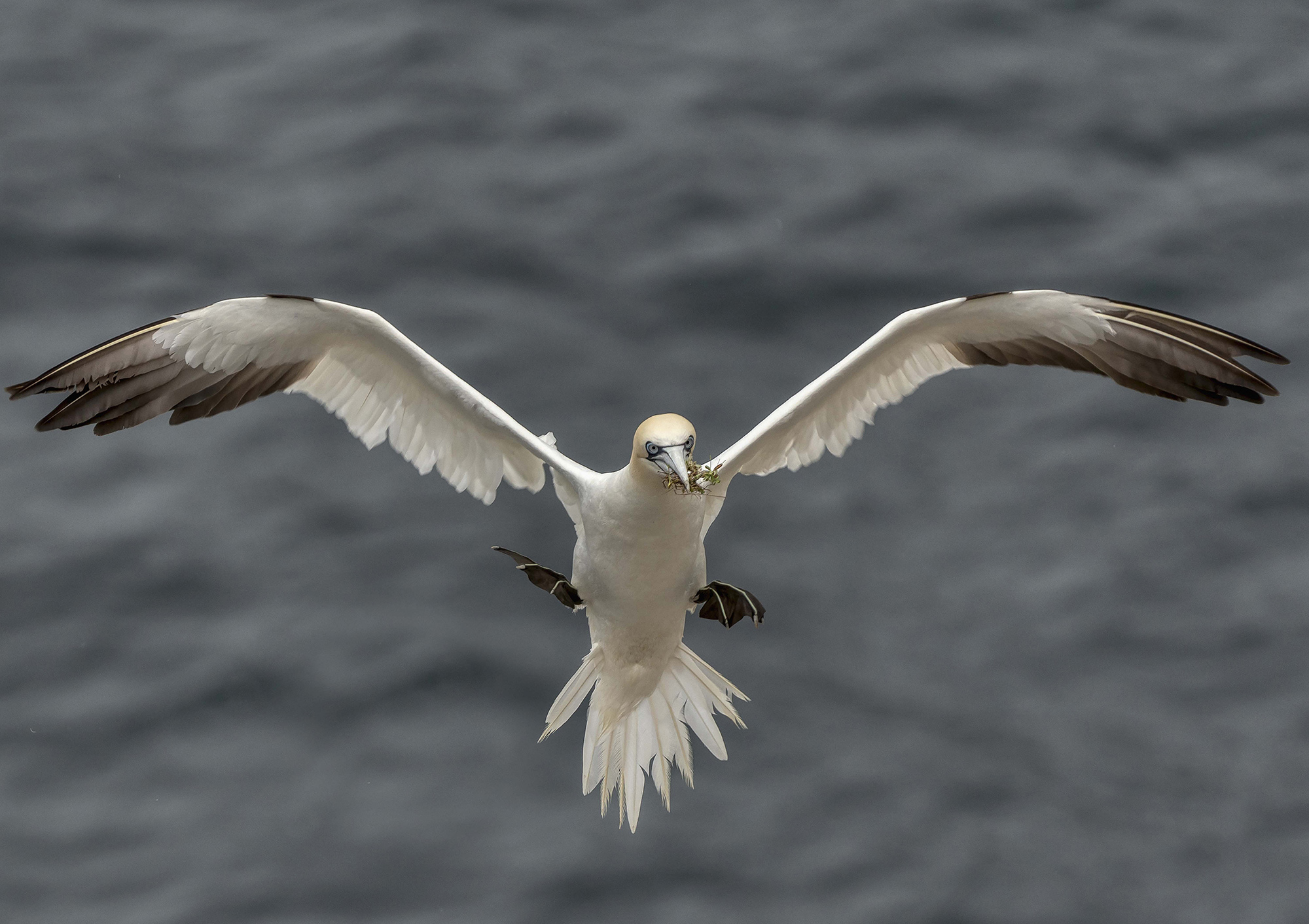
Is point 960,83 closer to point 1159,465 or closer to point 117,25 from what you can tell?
point 1159,465

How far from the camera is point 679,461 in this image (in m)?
8.29

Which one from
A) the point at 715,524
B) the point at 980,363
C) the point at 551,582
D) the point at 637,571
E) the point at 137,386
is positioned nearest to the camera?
the point at 137,386

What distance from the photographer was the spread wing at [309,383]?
8.85m

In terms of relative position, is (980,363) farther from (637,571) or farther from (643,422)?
(637,571)

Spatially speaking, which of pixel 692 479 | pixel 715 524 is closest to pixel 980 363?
pixel 692 479

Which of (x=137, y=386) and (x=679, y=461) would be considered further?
(x=137, y=386)

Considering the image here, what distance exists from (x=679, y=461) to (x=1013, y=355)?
9.00 feet

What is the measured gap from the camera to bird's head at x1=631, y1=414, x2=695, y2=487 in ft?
Answer: 27.3

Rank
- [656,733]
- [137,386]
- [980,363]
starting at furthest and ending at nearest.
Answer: [656,733] → [980,363] → [137,386]

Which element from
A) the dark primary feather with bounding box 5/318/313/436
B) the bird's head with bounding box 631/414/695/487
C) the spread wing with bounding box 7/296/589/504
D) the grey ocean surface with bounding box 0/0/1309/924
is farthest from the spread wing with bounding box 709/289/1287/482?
the grey ocean surface with bounding box 0/0/1309/924

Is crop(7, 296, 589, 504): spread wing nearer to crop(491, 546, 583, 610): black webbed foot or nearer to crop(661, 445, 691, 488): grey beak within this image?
crop(491, 546, 583, 610): black webbed foot

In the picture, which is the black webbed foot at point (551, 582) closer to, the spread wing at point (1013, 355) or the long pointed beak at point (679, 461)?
the spread wing at point (1013, 355)

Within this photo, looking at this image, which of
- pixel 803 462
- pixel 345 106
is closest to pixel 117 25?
pixel 345 106

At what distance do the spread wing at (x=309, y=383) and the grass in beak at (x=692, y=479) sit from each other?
829 millimetres
